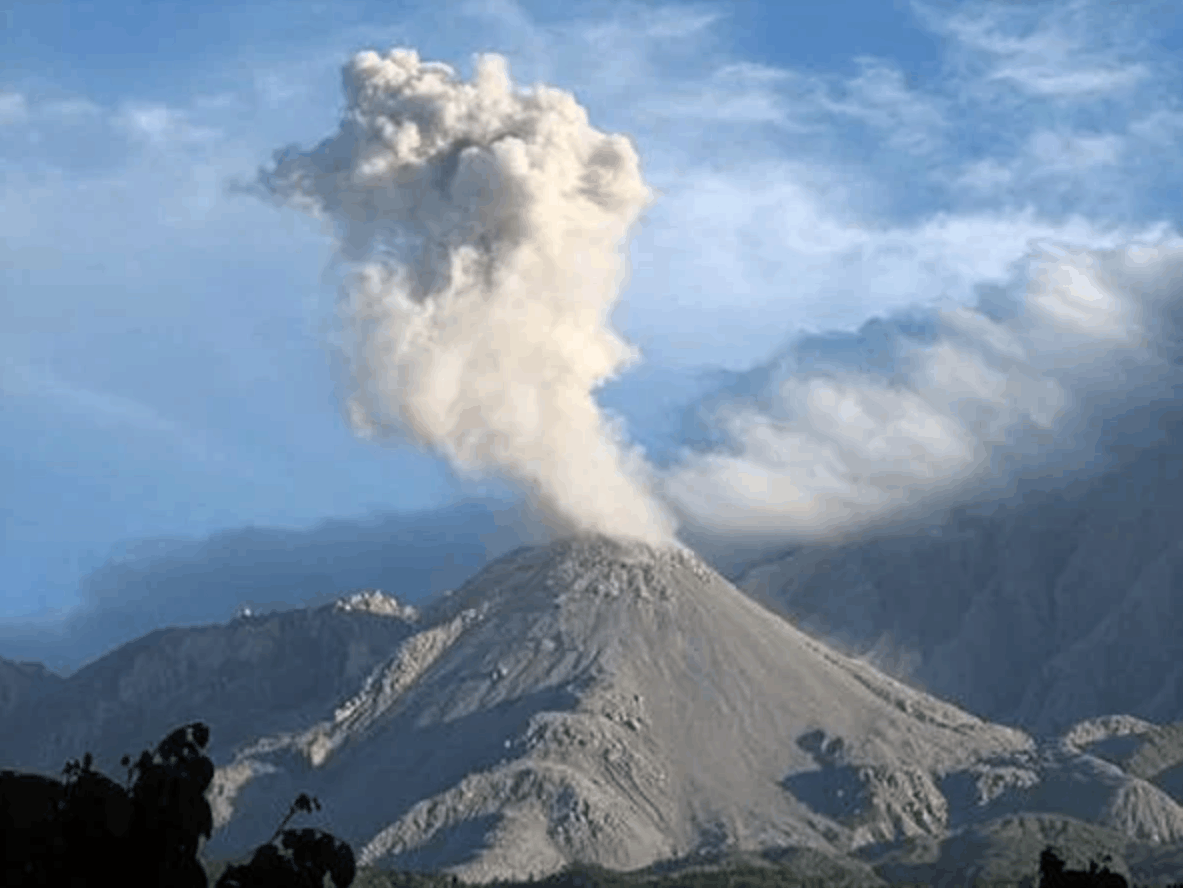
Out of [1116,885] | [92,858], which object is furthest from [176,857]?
[1116,885]

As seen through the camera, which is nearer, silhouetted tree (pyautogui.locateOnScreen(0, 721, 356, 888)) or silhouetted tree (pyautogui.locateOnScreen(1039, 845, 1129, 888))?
silhouetted tree (pyautogui.locateOnScreen(0, 721, 356, 888))

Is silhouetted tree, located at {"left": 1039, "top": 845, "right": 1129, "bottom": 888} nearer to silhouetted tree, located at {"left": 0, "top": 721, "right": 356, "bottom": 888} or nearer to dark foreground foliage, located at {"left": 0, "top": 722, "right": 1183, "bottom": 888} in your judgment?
dark foreground foliage, located at {"left": 0, "top": 722, "right": 1183, "bottom": 888}

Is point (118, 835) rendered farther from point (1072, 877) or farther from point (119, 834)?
point (1072, 877)

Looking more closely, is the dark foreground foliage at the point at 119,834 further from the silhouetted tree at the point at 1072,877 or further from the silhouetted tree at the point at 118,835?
the silhouetted tree at the point at 1072,877

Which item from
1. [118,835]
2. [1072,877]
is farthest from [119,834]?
[1072,877]

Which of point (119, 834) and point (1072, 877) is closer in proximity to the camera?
point (119, 834)

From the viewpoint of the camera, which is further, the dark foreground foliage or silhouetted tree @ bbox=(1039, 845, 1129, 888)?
silhouetted tree @ bbox=(1039, 845, 1129, 888)

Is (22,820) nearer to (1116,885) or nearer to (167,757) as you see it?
(167,757)

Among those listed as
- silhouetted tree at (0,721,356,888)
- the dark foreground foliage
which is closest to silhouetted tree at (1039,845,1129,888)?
the dark foreground foliage

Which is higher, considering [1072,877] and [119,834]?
[119,834]
